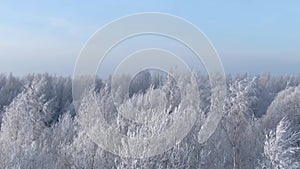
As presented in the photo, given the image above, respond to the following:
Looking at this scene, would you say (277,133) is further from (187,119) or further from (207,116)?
(207,116)

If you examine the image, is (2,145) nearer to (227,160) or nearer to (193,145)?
(193,145)

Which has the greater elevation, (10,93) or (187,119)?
(10,93)

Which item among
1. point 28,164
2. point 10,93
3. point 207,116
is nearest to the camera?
point 28,164

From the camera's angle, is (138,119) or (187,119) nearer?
(138,119)

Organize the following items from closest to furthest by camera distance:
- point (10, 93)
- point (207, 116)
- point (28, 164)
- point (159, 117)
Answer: point (159, 117) < point (28, 164) < point (207, 116) < point (10, 93)

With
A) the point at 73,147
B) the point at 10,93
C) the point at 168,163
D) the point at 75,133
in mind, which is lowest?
the point at 168,163

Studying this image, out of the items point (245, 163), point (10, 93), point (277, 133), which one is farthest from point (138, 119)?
point (10, 93)

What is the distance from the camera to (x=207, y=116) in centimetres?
2662

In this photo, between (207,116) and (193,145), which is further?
(207,116)

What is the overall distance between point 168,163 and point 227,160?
9.79 metres

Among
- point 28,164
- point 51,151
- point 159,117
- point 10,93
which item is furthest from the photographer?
point 10,93

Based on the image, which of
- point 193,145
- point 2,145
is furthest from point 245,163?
point 2,145

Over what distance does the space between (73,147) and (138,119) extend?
428 centimetres

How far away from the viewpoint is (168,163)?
1866cm
